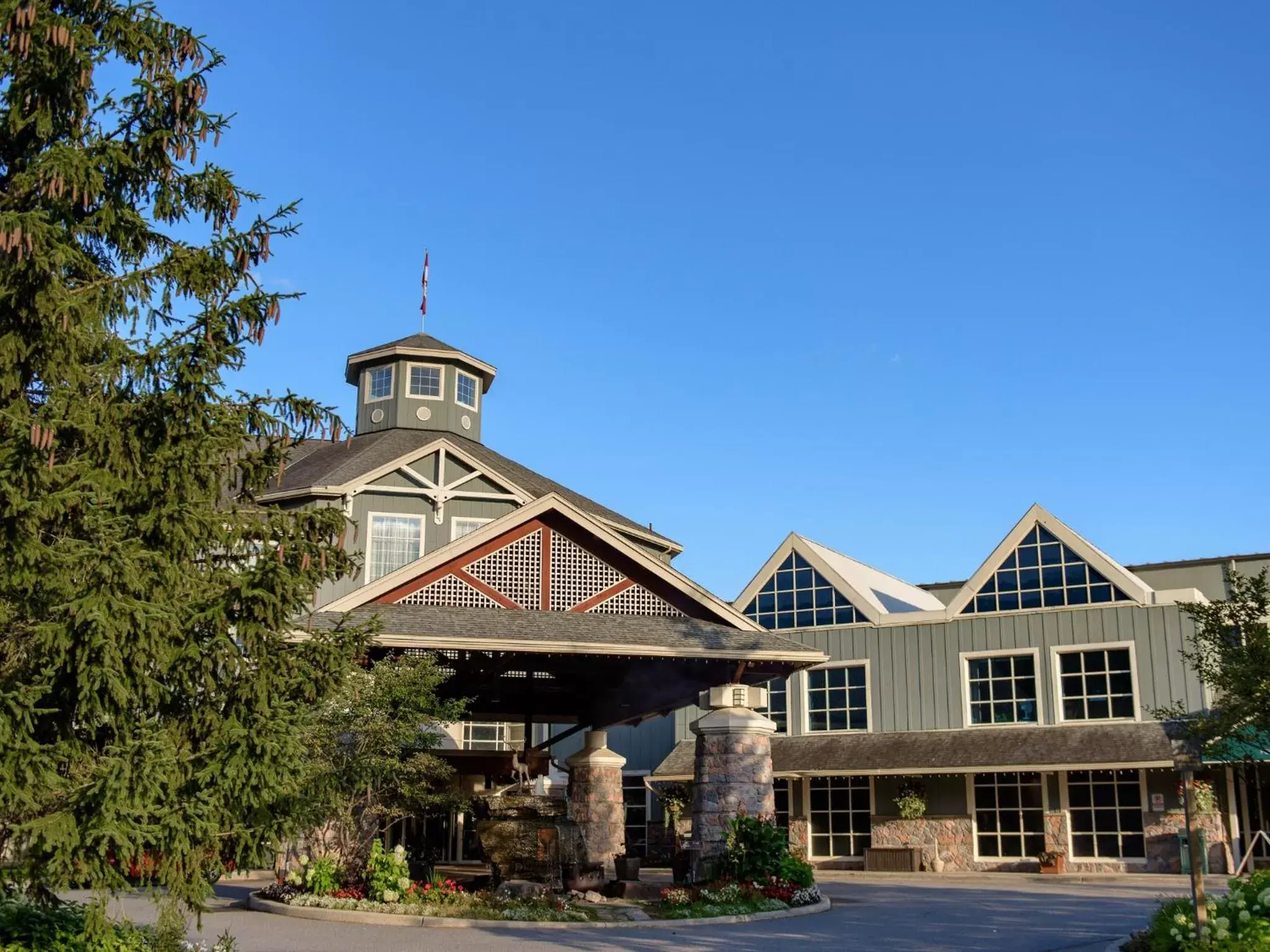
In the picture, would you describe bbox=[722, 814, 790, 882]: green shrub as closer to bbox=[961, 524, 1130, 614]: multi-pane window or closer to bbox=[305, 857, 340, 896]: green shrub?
bbox=[305, 857, 340, 896]: green shrub

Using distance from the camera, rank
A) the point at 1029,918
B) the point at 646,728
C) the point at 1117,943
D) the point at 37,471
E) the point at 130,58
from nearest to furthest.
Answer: the point at 37,471 → the point at 130,58 → the point at 1117,943 → the point at 1029,918 → the point at 646,728

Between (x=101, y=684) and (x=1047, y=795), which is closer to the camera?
(x=101, y=684)

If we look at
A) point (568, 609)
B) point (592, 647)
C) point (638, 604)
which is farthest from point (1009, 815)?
point (592, 647)

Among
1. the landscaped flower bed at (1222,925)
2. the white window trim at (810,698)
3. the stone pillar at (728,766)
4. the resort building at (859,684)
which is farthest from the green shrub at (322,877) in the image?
the white window trim at (810,698)

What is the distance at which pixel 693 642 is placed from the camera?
19.3 metres

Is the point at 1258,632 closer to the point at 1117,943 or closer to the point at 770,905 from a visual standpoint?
the point at 1117,943

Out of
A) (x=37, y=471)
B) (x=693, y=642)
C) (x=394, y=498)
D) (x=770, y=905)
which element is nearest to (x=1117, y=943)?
(x=770, y=905)

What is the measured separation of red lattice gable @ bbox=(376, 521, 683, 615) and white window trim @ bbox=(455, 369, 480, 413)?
1539cm

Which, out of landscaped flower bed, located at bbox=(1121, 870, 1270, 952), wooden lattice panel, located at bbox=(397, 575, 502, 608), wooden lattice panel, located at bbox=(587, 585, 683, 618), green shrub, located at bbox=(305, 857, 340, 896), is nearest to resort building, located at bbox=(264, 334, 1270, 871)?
wooden lattice panel, located at bbox=(587, 585, 683, 618)

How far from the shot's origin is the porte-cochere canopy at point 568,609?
18891 mm

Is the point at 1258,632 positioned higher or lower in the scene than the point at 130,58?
lower

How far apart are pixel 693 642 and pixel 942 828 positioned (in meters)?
14.2

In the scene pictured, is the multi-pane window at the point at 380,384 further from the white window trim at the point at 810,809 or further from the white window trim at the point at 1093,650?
the white window trim at the point at 1093,650

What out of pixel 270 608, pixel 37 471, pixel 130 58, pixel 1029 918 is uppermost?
pixel 130 58
